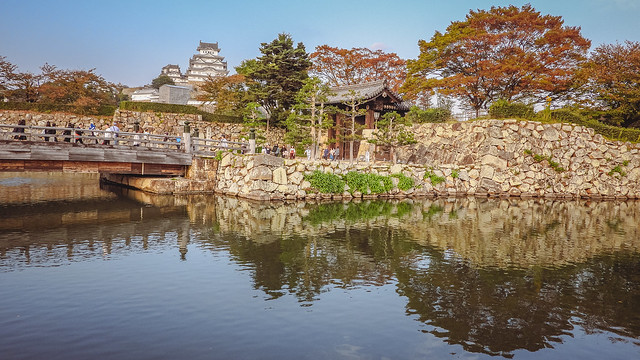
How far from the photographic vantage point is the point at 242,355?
5668mm

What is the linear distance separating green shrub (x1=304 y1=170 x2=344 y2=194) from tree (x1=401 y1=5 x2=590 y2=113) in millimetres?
13661

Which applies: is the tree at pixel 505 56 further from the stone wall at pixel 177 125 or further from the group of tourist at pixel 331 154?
the stone wall at pixel 177 125

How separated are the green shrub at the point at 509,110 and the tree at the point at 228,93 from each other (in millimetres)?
21986

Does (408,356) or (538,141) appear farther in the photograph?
(538,141)

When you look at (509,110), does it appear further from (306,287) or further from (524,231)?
(306,287)

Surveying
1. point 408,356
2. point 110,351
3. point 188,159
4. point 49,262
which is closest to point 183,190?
point 188,159

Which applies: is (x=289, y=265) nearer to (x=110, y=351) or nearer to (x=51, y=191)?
(x=110, y=351)

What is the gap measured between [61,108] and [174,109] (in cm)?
915

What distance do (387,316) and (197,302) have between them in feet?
11.6

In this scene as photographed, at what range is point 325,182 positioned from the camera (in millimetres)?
23016

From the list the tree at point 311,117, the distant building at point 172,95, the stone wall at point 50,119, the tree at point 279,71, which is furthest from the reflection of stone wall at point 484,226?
the distant building at point 172,95

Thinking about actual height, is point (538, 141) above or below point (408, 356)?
above

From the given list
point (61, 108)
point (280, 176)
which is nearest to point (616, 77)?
point (280, 176)

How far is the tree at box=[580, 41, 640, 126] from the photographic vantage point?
93.4 ft
